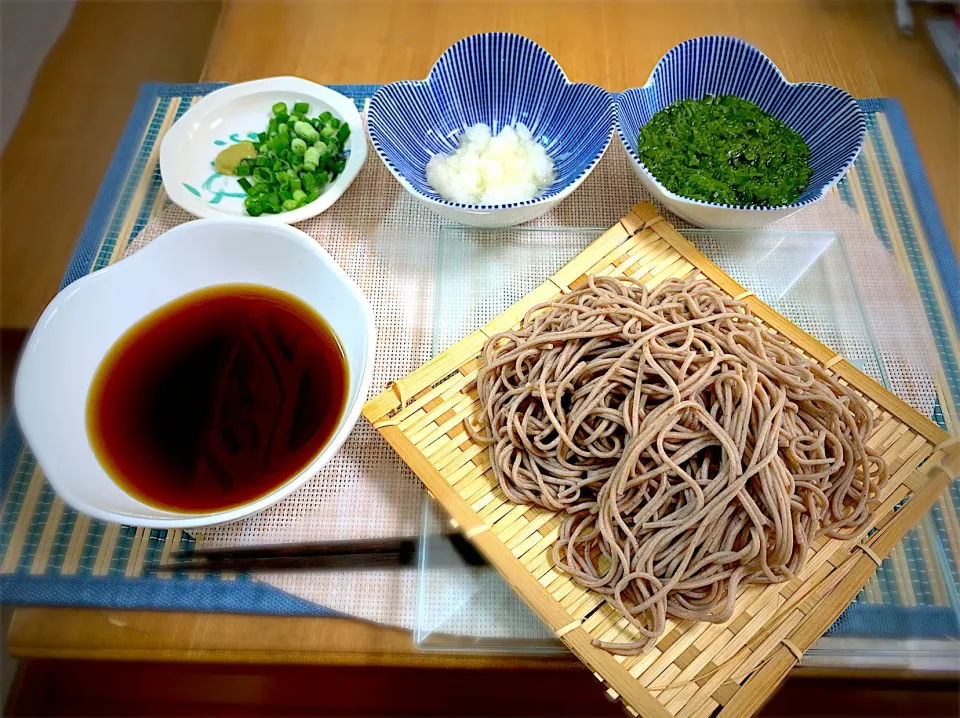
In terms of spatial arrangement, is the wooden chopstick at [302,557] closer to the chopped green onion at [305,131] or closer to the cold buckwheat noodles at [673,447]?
the cold buckwheat noodles at [673,447]

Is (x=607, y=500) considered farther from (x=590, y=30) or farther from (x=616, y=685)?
(x=590, y=30)

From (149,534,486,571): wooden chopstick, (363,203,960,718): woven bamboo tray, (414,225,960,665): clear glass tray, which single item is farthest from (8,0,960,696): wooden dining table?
(149,534,486,571): wooden chopstick

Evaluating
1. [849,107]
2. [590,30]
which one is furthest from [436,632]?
[590,30]

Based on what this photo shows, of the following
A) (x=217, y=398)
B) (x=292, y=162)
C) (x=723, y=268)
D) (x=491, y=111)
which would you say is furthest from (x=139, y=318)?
(x=723, y=268)

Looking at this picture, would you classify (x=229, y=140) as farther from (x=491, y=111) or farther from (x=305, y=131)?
(x=491, y=111)

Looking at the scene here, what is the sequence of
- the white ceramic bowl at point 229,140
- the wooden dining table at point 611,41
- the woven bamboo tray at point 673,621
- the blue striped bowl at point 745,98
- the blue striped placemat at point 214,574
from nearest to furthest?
1. the woven bamboo tray at point 673,621
2. the blue striped placemat at point 214,574
3. the blue striped bowl at point 745,98
4. the white ceramic bowl at point 229,140
5. the wooden dining table at point 611,41

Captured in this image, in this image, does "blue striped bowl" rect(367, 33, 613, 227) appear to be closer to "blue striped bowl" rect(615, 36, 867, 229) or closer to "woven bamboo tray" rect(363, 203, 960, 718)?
"blue striped bowl" rect(615, 36, 867, 229)

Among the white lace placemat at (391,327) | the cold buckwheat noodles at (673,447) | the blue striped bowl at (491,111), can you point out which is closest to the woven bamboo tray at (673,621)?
the cold buckwheat noodles at (673,447)
